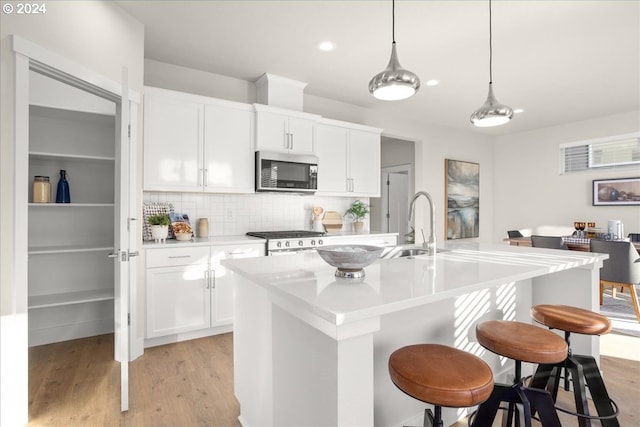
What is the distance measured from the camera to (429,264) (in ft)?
5.90

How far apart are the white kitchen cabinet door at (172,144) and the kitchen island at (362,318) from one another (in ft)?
5.92

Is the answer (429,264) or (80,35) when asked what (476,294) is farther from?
(80,35)

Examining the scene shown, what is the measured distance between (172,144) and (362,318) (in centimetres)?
285

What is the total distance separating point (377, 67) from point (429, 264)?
8.51ft

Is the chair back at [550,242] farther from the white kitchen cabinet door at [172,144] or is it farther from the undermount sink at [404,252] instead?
the white kitchen cabinet door at [172,144]

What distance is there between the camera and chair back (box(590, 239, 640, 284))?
339 cm

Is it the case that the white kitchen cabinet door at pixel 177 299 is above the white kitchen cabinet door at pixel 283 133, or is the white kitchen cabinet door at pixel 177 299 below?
below

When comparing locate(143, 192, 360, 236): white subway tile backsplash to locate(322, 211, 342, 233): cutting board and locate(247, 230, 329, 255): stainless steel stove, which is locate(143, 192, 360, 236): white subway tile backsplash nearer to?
locate(322, 211, 342, 233): cutting board

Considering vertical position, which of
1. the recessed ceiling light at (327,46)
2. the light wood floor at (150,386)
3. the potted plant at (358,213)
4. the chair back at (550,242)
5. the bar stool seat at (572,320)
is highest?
the recessed ceiling light at (327,46)

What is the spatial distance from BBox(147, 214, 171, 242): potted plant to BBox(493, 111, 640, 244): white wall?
6321 mm

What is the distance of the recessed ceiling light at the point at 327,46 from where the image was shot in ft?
10.3

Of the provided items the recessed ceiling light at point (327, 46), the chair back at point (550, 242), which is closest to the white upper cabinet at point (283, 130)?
the recessed ceiling light at point (327, 46)

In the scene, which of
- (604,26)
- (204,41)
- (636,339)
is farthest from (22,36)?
(636,339)

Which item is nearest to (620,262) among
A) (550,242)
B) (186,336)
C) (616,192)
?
(550,242)
